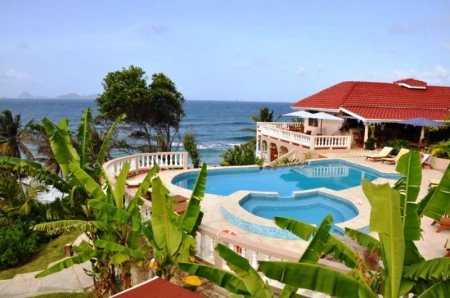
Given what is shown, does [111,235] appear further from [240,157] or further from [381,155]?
[381,155]

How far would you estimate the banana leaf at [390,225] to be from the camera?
3143 mm

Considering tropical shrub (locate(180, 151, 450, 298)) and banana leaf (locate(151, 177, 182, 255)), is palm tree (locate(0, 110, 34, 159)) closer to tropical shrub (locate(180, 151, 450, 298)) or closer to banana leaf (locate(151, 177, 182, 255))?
banana leaf (locate(151, 177, 182, 255))

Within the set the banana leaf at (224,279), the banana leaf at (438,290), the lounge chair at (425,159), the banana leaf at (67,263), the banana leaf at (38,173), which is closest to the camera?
the banana leaf at (438,290)

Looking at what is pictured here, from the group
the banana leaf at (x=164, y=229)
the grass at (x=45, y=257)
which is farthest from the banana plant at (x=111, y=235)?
the grass at (x=45, y=257)

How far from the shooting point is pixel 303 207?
13.6 m

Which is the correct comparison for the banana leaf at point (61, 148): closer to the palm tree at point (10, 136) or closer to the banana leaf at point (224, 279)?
the banana leaf at point (224, 279)

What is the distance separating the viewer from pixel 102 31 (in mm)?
30062

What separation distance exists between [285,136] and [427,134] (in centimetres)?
1007

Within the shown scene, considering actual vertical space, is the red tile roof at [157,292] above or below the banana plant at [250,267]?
below

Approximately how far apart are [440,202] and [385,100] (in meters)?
27.2

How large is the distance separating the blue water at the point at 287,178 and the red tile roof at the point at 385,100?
6390 mm

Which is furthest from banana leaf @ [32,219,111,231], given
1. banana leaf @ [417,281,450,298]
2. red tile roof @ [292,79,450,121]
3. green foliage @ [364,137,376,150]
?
red tile roof @ [292,79,450,121]

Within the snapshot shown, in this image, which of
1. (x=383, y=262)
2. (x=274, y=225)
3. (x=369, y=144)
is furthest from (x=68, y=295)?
(x=369, y=144)

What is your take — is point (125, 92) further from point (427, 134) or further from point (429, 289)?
point (429, 289)
